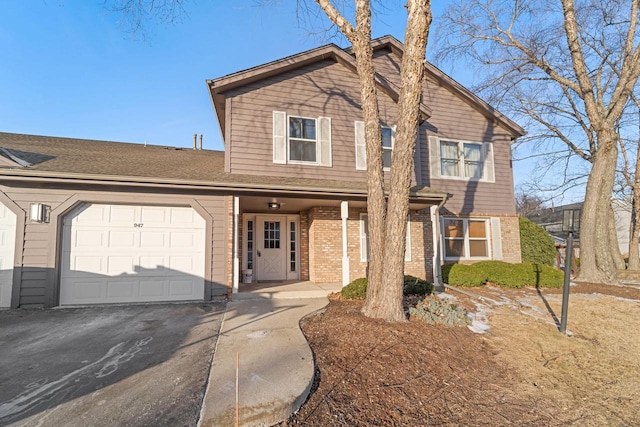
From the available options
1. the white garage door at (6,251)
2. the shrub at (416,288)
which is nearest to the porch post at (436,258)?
the shrub at (416,288)

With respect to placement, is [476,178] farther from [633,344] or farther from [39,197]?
[39,197]

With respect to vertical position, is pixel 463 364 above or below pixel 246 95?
below

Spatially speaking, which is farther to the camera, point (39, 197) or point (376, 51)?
point (376, 51)

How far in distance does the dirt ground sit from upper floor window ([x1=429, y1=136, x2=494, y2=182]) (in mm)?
5612

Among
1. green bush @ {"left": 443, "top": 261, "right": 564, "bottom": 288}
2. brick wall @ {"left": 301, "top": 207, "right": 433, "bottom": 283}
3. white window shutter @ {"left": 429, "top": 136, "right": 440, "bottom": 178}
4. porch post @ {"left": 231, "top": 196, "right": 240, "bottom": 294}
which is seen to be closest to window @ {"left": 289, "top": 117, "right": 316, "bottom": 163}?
brick wall @ {"left": 301, "top": 207, "right": 433, "bottom": 283}

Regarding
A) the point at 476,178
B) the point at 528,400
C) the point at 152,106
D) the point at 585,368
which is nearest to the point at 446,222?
the point at 476,178

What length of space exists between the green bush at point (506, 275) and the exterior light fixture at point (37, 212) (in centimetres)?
942

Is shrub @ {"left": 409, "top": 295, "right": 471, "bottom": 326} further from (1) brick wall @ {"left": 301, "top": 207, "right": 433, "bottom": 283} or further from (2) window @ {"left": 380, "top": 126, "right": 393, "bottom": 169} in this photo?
(2) window @ {"left": 380, "top": 126, "right": 393, "bottom": 169}

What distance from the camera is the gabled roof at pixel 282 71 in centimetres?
814

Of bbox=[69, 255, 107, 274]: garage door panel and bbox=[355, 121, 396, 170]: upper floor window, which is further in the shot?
bbox=[355, 121, 396, 170]: upper floor window

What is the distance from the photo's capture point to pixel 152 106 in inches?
473

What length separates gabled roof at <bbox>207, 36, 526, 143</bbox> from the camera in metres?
8.24

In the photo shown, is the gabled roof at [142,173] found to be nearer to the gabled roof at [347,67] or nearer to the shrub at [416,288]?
the gabled roof at [347,67]

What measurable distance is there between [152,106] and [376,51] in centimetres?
847
